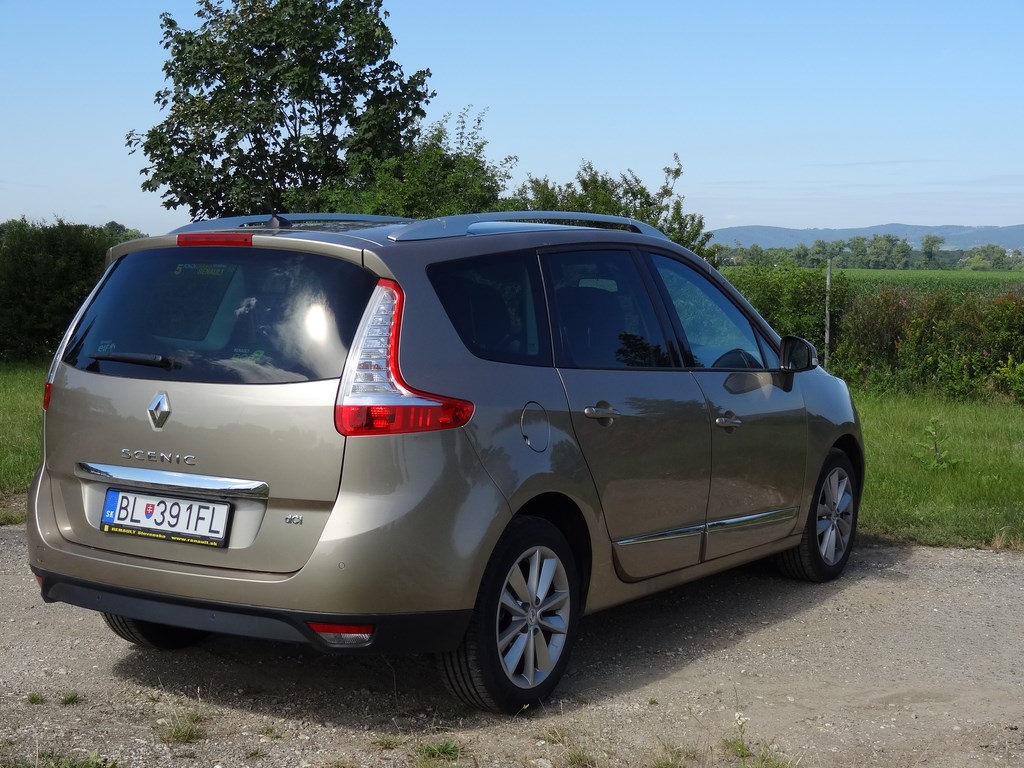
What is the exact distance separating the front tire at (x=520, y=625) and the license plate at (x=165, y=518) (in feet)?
3.06

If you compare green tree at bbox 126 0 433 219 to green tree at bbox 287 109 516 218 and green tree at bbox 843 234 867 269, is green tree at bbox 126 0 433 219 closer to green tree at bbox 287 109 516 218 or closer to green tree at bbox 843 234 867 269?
green tree at bbox 287 109 516 218

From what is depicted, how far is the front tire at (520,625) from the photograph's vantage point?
181 inches

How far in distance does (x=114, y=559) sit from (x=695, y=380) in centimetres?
267

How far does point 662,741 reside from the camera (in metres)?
4.54

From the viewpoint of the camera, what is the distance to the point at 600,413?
17.0ft

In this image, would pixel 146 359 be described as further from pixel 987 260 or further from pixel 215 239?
pixel 987 260

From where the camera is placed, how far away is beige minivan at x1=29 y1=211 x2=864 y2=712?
433 cm

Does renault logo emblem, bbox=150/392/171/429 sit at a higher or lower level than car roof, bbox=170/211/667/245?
lower

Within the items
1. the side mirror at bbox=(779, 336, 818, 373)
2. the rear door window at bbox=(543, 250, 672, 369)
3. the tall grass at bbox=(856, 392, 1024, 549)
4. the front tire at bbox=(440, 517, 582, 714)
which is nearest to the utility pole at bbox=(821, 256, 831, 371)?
the tall grass at bbox=(856, 392, 1024, 549)

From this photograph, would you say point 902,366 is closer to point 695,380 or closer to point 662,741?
point 695,380

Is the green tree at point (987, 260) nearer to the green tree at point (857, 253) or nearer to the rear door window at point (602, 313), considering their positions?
the green tree at point (857, 253)

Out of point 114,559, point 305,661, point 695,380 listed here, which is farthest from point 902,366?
point 114,559

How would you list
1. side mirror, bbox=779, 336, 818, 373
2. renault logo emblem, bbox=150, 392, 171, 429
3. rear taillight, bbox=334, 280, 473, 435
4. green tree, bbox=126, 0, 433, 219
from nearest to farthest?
rear taillight, bbox=334, 280, 473, 435 < renault logo emblem, bbox=150, 392, 171, 429 < side mirror, bbox=779, 336, 818, 373 < green tree, bbox=126, 0, 433, 219

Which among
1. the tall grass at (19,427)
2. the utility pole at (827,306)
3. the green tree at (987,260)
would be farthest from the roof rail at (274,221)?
the green tree at (987,260)
